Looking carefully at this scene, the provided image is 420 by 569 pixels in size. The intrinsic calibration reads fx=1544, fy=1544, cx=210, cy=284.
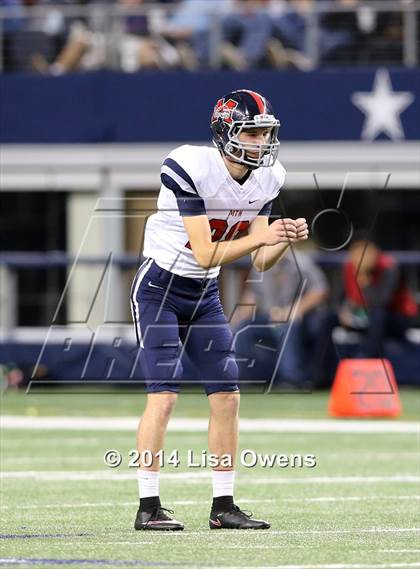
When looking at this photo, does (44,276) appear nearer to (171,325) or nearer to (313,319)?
(313,319)

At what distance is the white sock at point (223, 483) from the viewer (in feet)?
23.2

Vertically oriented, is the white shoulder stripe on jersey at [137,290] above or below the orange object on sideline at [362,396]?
below

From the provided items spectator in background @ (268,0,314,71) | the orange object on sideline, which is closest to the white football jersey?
the orange object on sideline

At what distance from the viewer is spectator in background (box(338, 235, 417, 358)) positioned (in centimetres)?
1574

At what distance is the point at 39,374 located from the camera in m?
16.5

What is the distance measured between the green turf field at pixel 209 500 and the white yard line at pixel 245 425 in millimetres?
174

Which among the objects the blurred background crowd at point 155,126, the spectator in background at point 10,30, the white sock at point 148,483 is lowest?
the white sock at point 148,483

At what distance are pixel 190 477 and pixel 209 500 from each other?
120cm

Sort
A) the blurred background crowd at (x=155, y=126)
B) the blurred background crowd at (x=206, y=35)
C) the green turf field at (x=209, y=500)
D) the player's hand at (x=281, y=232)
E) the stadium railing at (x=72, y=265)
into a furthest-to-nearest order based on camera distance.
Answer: the blurred background crowd at (x=206, y=35) → the blurred background crowd at (x=155, y=126) → the stadium railing at (x=72, y=265) → the player's hand at (x=281, y=232) → the green turf field at (x=209, y=500)

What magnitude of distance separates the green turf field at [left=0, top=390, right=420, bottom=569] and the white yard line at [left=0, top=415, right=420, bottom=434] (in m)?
0.17

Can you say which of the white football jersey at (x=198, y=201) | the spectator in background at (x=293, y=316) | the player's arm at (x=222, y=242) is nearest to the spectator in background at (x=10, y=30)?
the spectator in background at (x=293, y=316)

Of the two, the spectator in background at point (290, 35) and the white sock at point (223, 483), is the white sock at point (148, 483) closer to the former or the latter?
the white sock at point (223, 483)

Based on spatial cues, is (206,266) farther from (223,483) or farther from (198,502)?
(198,502)

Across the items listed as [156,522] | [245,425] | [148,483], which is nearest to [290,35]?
[245,425]
